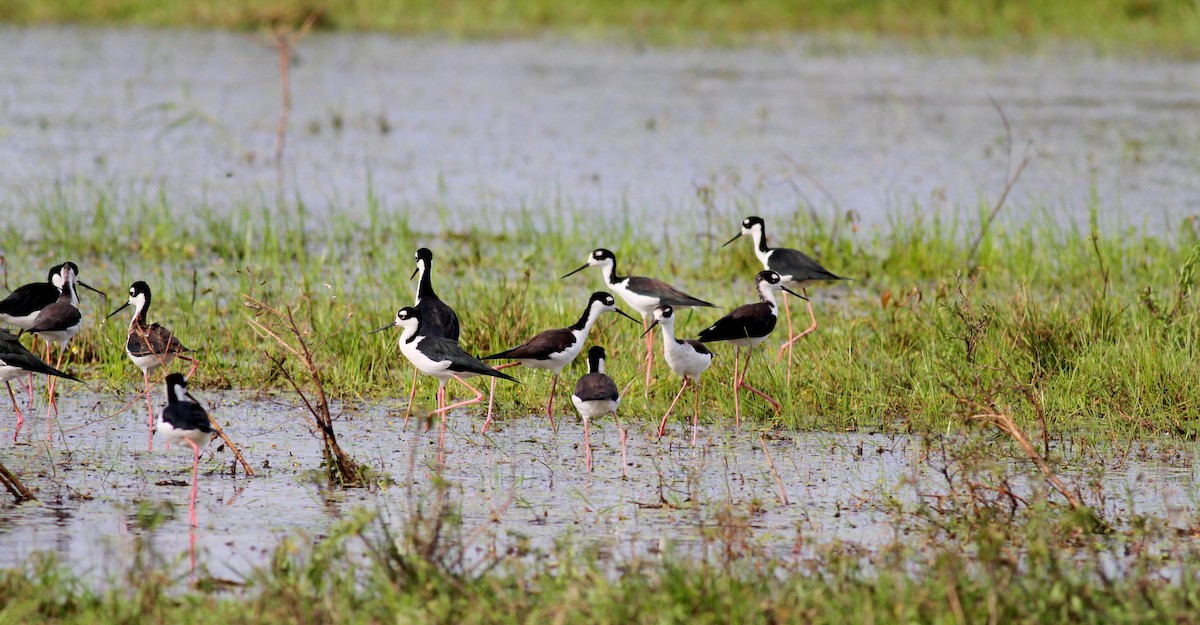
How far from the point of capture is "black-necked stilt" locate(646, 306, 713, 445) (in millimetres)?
7746

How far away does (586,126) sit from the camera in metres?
20.2

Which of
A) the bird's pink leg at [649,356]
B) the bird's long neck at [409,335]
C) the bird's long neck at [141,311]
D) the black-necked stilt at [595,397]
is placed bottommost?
the bird's pink leg at [649,356]

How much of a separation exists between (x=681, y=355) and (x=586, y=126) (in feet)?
41.7

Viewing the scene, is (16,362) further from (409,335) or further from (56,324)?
(409,335)

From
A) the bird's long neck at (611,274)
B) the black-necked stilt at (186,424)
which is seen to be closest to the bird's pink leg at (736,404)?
the bird's long neck at (611,274)

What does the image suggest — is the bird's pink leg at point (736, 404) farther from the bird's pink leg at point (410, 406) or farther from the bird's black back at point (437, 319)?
the bird's pink leg at point (410, 406)

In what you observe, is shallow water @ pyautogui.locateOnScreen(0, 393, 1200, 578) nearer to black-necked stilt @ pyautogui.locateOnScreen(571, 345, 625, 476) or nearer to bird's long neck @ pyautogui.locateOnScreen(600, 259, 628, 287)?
black-necked stilt @ pyautogui.locateOnScreen(571, 345, 625, 476)

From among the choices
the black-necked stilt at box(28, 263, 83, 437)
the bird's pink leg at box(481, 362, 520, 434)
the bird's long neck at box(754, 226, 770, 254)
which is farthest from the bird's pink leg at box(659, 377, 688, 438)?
the black-necked stilt at box(28, 263, 83, 437)

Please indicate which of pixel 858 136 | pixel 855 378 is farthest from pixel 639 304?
pixel 858 136

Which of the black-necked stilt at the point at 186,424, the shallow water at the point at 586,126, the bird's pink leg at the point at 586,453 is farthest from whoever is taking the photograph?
the shallow water at the point at 586,126

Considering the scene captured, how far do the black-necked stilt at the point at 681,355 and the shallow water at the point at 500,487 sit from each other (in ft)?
0.49

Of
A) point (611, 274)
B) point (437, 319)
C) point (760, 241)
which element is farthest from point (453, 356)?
point (760, 241)

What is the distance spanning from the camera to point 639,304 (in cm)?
905

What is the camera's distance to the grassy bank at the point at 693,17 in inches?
1174
